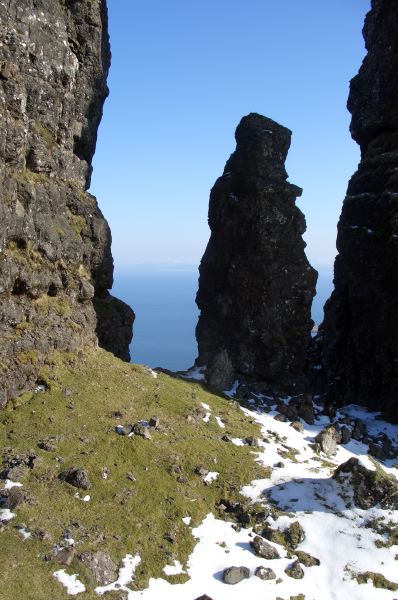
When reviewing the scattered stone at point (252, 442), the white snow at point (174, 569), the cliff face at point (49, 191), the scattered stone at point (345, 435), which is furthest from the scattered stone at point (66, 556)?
the scattered stone at point (345, 435)

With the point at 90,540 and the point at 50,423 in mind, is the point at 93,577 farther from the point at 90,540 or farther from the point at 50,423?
the point at 50,423

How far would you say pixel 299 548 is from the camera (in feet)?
72.7

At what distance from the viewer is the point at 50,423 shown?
1025 inches

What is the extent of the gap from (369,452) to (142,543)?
19.9 meters

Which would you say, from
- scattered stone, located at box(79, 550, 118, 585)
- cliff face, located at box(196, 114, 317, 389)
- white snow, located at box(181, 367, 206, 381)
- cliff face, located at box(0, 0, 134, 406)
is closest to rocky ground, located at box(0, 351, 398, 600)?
scattered stone, located at box(79, 550, 118, 585)

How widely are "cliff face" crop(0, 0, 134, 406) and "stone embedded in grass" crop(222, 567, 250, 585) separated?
45.6ft

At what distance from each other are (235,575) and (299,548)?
3701 millimetres

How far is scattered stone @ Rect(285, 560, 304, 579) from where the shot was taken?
20.5m

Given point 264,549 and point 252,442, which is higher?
point 252,442

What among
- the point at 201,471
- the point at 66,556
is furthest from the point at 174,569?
the point at 201,471

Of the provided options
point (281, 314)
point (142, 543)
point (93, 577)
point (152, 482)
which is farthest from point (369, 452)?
point (93, 577)

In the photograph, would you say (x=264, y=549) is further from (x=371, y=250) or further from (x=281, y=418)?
(x=371, y=250)

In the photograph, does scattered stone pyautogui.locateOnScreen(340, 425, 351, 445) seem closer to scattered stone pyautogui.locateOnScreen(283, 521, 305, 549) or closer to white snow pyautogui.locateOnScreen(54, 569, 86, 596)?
scattered stone pyautogui.locateOnScreen(283, 521, 305, 549)

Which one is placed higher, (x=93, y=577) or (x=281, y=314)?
(x=281, y=314)
